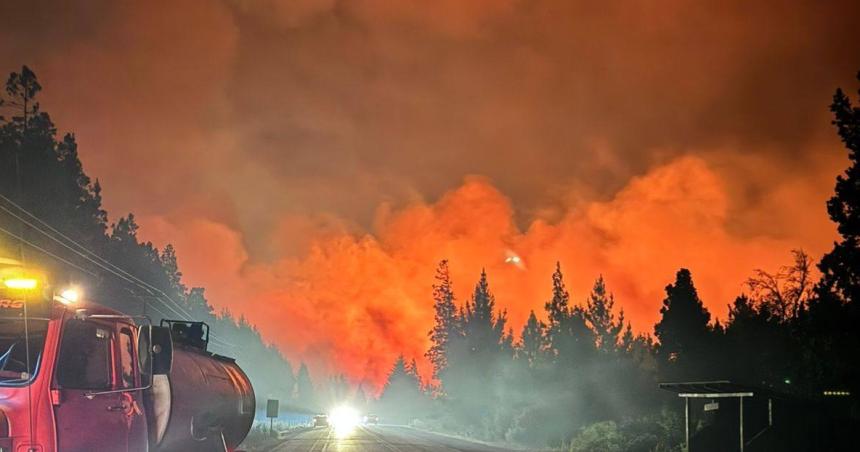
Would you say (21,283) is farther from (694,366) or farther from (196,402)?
(694,366)

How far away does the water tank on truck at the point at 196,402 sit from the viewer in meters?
9.73

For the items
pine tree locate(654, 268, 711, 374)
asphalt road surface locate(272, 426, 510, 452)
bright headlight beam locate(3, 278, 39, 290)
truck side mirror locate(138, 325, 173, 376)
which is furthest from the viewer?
pine tree locate(654, 268, 711, 374)

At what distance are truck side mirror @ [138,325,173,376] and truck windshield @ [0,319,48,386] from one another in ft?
3.46

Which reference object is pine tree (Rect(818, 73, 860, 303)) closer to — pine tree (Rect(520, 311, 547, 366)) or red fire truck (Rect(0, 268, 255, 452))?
red fire truck (Rect(0, 268, 255, 452))

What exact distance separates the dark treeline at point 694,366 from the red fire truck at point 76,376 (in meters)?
21.2

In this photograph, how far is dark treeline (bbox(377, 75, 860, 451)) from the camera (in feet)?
109

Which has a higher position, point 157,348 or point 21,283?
point 21,283

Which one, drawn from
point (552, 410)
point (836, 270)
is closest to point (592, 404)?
point (552, 410)

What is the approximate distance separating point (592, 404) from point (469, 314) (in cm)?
5616

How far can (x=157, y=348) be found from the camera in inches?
324

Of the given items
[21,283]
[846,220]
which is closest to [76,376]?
[21,283]

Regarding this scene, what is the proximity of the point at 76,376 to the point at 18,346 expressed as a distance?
1.93ft

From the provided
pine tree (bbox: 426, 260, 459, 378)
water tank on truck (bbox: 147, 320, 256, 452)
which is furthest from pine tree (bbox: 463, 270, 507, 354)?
water tank on truck (bbox: 147, 320, 256, 452)

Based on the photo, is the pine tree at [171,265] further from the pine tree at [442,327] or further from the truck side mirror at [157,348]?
the truck side mirror at [157,348]
